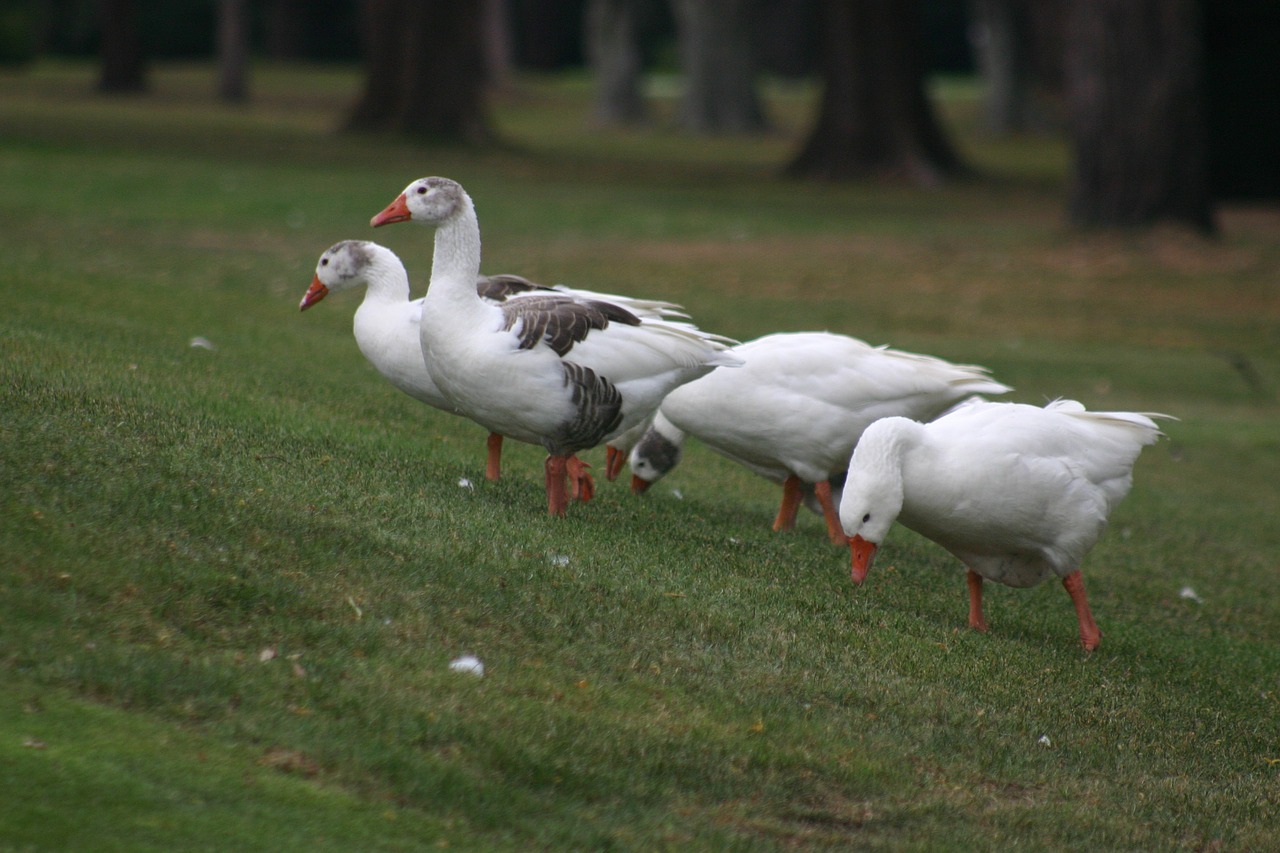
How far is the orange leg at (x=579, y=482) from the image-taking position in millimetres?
7414

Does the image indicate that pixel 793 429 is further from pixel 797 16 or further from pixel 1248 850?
pixel 797 16

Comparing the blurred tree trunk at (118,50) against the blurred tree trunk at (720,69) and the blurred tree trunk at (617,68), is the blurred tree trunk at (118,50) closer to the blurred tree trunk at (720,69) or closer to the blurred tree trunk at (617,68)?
the blurred tree trunk at (617,68)

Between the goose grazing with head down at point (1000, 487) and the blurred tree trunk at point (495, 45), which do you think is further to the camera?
the blurred tree trunk at point (495, 45)

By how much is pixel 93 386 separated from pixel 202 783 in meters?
3.39

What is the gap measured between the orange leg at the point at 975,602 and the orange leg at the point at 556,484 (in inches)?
73.7

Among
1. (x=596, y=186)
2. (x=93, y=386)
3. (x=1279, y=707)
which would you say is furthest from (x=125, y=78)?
(x=1279, y=707)

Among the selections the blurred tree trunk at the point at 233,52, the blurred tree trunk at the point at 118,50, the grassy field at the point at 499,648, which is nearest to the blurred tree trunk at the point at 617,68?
the blurred tree trunk at the point at 233,52

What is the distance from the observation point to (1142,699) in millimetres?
6008

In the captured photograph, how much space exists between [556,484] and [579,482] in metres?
0.92

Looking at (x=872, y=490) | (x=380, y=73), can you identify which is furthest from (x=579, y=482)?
(x=380, y=73)

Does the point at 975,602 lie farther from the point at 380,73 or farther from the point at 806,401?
the point at 380,73

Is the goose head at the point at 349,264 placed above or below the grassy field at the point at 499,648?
above

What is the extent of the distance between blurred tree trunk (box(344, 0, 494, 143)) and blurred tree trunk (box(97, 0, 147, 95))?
12593mm

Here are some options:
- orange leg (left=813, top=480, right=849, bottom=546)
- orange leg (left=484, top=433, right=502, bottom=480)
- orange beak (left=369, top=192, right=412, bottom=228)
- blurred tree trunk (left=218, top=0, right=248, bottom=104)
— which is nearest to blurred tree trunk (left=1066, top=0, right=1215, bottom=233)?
orange leg (left=813, top=480, right=849, bottom=546)
